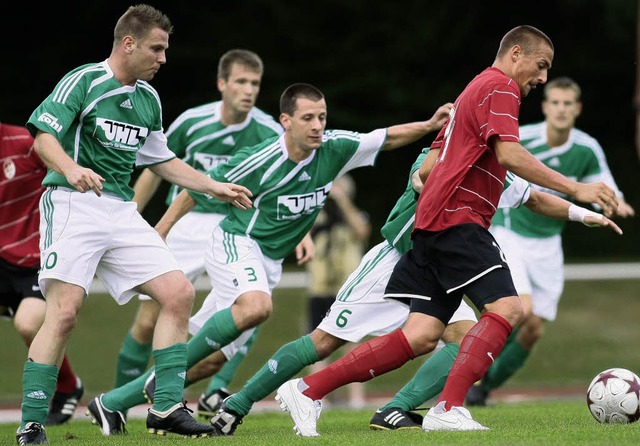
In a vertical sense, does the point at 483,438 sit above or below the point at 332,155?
below

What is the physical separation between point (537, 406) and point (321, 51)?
11.4 meters

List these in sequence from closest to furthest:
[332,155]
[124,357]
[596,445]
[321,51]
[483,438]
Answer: [596,445]
[483,438]
[332,155]
[124,357]
[321,51]

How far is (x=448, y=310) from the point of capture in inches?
272

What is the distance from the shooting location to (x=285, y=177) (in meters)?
8.28

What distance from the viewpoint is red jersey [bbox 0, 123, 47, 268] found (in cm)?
884

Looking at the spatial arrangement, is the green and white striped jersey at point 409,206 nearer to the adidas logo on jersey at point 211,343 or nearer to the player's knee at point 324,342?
the player's knee at point 324,342

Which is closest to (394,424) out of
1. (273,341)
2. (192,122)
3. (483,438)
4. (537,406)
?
(483,438)

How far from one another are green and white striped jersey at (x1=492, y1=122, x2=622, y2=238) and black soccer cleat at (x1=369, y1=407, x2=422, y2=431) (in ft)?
11.4

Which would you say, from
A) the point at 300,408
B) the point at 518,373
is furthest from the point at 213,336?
the point at 518,373

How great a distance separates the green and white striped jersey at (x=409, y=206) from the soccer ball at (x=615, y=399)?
3.85ft

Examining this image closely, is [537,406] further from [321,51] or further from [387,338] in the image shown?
[321,51]

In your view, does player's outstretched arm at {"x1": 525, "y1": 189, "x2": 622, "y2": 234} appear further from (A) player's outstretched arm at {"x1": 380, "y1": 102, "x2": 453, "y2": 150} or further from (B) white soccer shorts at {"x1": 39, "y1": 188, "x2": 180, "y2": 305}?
(B) white soccer shorts at {"x1": 39, "y1": 188, "x2": 180, "y2": 305}

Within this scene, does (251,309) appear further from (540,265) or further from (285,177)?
(540,265)

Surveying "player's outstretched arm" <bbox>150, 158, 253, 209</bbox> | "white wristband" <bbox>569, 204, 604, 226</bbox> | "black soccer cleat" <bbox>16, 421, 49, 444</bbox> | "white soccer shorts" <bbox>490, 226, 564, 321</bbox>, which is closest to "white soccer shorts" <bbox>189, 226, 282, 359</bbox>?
"player's outstretched arm" <bbox>150, 158, 253, 209</bbox>
